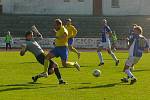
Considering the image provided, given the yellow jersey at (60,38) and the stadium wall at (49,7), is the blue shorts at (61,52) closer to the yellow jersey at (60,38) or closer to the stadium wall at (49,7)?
the yellow jersey at (60,38)

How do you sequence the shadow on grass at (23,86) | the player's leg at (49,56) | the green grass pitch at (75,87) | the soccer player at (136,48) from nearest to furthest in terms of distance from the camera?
the green grass pitch at (75,87), the shadow on grass at (23,86), the player's leg at (49,56), the soccer player at (136,48)

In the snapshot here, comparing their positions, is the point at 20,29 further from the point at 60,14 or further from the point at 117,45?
the point at 117,45

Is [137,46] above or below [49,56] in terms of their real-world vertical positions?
above

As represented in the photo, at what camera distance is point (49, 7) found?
66.1 meters

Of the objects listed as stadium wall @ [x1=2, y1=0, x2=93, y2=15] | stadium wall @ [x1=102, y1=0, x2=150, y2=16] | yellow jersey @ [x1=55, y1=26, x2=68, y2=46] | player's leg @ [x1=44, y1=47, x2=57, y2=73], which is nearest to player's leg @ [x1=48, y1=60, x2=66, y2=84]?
player's leg @ [x1=44, y1=47, x2=57, y2=73]

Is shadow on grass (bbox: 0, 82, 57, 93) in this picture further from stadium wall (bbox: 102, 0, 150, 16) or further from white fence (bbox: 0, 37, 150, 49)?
stadium wall (bbox: 102, 0, 150, 16)

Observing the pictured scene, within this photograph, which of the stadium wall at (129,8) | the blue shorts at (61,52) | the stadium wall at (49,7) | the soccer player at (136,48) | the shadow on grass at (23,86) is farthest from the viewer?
the stadium wall at (49,7)

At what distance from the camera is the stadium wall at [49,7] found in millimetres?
66000

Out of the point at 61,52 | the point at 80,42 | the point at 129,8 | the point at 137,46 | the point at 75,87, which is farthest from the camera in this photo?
the point at 129,8

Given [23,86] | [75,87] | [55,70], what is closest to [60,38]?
[55,70]

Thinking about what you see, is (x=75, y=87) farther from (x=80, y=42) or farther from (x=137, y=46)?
(x=80, y=42)

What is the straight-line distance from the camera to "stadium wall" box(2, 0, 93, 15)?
66000 mm

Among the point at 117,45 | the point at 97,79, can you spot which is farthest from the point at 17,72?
the point at 117,45

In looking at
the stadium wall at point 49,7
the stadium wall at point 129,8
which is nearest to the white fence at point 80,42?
the stadium wall at point 129,8
